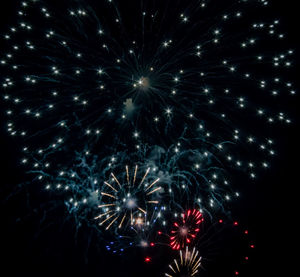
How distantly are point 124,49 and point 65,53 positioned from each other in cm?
147

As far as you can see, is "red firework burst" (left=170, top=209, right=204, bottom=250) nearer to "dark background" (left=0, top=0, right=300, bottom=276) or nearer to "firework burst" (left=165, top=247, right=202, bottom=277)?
"firework burst" (left=165, top=247, right=202, bottom=277)

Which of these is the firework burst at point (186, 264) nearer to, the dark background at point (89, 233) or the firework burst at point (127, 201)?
the dark background at point (89, 233)

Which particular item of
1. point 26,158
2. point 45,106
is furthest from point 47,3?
point 26,158

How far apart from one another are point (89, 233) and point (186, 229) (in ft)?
11.3

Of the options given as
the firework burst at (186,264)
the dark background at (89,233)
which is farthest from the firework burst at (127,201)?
the firework burst at (186,264)

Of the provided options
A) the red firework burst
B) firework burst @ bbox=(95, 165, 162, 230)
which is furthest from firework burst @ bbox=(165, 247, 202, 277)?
firework burst @ bbox=(95, 165, 162, 230)

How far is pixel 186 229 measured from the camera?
242 inches

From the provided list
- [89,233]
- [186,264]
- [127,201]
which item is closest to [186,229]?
[186,264]

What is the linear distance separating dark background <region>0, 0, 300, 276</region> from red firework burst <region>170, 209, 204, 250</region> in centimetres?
117

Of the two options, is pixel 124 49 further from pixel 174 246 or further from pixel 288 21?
pixel 174 246

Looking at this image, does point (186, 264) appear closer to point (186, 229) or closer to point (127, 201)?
point (186, 229)

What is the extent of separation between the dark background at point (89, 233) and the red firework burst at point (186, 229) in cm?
117

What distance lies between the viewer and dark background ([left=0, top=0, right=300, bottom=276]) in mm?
4824

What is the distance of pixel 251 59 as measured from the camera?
4387mm
